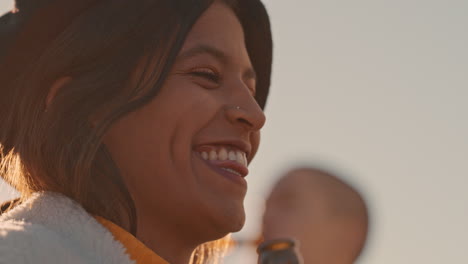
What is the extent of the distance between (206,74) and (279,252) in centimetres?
80

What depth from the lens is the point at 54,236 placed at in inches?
104

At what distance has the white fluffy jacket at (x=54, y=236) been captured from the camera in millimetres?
2490

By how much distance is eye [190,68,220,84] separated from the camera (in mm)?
3213

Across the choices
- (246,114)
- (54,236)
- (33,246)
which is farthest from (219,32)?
(33,246)

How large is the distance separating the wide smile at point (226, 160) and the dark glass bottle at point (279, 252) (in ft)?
0.95

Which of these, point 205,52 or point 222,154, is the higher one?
point 205,52

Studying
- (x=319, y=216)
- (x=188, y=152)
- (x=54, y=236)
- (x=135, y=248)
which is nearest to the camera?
(x=54, y=236)

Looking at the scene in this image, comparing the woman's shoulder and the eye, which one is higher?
the eye

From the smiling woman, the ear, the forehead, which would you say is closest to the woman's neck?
the smiling woman

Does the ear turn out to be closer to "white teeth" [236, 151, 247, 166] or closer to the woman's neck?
the woman's neck

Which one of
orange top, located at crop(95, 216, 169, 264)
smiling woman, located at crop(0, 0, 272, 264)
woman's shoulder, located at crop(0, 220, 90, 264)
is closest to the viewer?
woman's shoulder, located at crop(0, 220, 90, 264)

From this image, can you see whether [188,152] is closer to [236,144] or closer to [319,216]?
[236,144]

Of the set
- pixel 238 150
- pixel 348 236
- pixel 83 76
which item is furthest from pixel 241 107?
pixel 348 236

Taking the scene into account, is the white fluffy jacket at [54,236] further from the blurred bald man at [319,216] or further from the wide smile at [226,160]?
the blurred bald man at [319,216]
